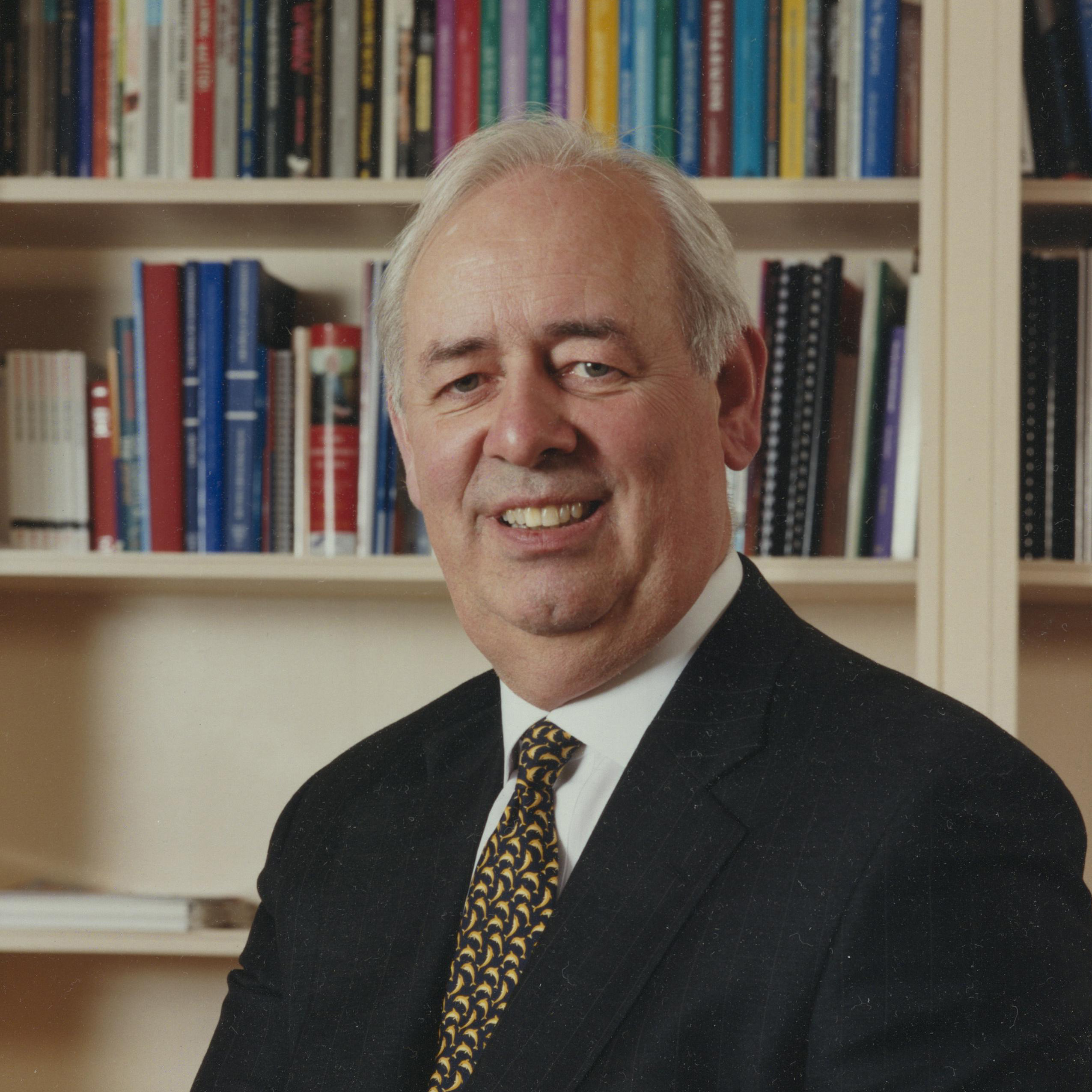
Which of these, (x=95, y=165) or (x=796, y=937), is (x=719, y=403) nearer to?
(x=796, y=937)

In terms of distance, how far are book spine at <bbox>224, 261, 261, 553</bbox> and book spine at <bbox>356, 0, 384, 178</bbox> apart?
0.73ft

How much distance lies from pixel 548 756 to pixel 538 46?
3.50 ft

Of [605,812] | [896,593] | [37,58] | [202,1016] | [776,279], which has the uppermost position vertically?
[37,58]

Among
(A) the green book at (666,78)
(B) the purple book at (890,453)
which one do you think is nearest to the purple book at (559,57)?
(A) the green book at (666,78)

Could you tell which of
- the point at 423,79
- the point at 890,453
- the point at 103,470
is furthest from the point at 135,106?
the point at 890,453

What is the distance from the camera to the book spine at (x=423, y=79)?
5.57 feet

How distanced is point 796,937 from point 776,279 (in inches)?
40.7

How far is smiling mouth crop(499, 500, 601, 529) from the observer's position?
3.59 feet

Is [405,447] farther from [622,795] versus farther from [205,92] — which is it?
[205,92]

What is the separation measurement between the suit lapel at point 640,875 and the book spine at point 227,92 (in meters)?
1.08

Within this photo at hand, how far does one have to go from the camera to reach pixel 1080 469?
1.57 metres

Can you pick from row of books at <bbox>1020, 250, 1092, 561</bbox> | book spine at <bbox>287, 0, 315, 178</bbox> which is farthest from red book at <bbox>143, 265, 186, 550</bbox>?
row of books at <bbox>1020, 250, 1092, 561</bbox>

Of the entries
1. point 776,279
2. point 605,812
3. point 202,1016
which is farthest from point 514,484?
point 202,1016

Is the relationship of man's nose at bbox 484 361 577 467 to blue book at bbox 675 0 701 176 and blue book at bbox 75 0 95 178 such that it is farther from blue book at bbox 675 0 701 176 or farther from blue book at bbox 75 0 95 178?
blue book at bbox 75 0 95 178
